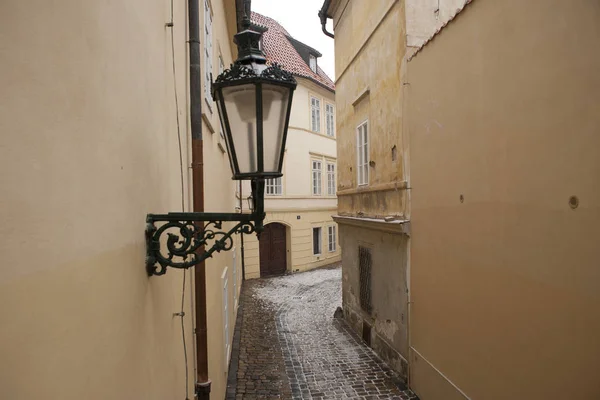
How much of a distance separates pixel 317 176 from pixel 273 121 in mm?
18569

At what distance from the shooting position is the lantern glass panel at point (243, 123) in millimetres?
2132

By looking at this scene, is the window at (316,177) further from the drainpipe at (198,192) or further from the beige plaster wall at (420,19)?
the drainpipe at (198,192)

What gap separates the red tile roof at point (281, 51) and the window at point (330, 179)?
4123mm

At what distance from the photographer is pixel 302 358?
28.7 ft

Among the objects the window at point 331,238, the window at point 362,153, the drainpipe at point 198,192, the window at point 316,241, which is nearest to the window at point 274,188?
the window at point 316,241

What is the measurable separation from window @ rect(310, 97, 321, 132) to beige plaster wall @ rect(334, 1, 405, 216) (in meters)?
7.92

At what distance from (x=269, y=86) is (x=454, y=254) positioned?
176 inches

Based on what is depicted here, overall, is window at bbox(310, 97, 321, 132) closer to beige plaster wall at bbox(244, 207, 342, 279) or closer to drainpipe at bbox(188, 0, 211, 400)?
beige plaster wall at bbox(244, 207, 342, 279)

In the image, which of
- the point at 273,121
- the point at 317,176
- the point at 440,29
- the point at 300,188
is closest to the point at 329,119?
the point at 317,176

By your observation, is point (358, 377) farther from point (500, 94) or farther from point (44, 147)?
point (44, 147)

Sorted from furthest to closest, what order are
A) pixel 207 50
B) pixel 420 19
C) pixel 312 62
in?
pixel 312 62 < pixel 420 19 < pixel 207 50

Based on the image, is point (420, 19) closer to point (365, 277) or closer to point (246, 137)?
point (365, 277)

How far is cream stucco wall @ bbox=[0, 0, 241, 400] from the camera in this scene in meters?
0.94

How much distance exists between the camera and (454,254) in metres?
5.64
